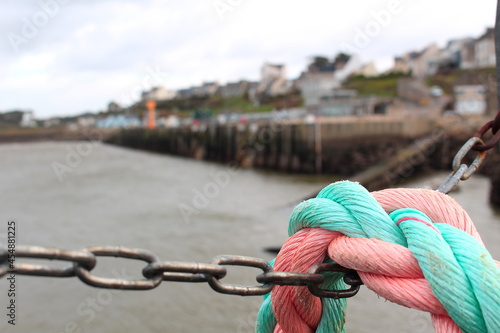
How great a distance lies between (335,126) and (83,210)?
12772 mm

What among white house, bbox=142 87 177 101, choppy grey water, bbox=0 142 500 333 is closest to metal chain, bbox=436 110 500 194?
choppy grey water, bbox=0 142 500 333

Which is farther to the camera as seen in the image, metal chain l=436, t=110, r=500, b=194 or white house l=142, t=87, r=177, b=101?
white house l=142, t=87, r=177, b=101

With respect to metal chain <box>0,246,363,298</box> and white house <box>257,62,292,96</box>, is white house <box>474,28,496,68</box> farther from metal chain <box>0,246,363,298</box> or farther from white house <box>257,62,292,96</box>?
metal chain <box>0,246,363,298</box>

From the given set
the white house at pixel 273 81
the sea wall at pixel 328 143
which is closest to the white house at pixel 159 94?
the white house at pixel 273 81

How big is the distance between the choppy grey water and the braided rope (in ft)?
16.4

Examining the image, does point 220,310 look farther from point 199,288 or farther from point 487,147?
point 487,147

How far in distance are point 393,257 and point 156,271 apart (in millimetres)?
484

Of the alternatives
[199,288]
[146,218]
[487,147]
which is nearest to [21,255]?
[487,147]

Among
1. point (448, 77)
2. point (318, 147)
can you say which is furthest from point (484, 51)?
point (318, 147)

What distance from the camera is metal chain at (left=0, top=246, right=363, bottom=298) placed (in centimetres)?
85

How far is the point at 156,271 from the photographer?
0.99 metres

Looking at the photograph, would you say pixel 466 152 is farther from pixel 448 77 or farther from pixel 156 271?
pixel 448 77

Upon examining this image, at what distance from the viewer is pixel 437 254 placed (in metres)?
0.94

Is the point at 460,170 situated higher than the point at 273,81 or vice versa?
the point at 273,81
